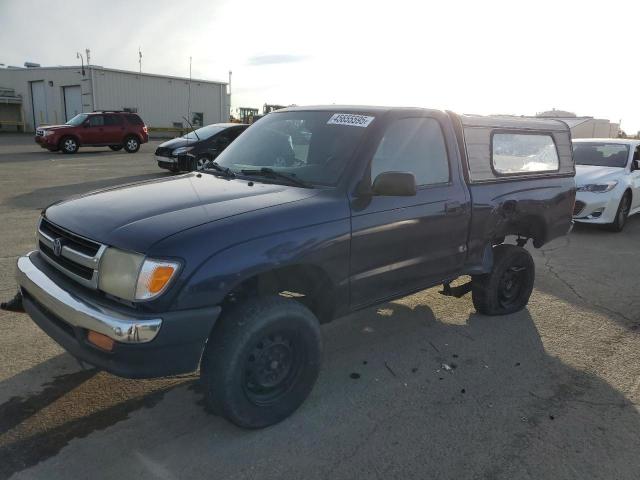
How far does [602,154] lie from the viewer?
31.3 ft

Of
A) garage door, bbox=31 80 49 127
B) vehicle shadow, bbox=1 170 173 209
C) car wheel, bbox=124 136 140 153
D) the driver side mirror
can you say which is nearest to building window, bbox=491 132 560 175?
the driver side mirror

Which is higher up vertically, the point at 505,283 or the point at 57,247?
the point at 57,247

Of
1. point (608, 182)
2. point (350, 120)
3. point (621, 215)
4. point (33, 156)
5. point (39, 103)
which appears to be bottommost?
point (33, 156)

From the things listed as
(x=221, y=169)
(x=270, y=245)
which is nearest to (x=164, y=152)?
(x=221, y=169)

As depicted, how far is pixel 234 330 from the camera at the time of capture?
104 inches

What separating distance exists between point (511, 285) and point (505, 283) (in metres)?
0.13

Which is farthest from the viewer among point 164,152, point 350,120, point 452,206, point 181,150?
point 164,152

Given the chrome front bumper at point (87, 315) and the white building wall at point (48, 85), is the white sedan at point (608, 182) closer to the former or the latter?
the chrome front bumper at point (87, 315)

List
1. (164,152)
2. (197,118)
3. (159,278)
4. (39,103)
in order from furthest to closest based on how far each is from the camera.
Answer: (197,118)
(39,103)
(164,152)
(159,278)

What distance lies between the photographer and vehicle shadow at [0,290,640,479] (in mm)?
2617

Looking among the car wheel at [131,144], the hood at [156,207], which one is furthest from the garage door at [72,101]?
the hood at [156,207]

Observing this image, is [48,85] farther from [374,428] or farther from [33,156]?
[374,428]

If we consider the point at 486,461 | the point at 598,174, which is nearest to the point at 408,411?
the point at 486,461

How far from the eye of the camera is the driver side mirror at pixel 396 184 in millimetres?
3031
